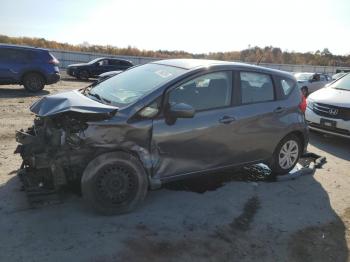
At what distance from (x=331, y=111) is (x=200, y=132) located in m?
4.80

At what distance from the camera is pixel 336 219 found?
5.24 m

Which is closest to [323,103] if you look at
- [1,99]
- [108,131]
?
[108,131]

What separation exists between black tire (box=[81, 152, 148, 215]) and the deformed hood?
1.69ft

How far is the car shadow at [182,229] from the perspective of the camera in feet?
13.4

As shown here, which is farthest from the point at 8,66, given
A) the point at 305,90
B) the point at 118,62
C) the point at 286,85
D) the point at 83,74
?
the point at 305,90

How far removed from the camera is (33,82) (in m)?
15.7

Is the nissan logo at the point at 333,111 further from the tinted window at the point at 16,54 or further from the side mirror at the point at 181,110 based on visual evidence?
the tinted window at the point at 16,54

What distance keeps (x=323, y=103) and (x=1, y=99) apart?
9.55m

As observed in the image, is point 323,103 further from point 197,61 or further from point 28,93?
point 28,93

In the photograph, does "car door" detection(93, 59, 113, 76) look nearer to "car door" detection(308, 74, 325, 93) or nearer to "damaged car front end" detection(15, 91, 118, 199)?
"car door" detection(308, 74, 325, 93)

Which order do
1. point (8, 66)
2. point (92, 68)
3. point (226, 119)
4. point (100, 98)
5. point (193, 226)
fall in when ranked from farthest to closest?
point (92, 68) → point (8, 66) → point (226, 119) → point (100, 98) → point (193, 226)

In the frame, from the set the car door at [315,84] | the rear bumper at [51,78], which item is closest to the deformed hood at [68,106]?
the rear bumper at [51,78]

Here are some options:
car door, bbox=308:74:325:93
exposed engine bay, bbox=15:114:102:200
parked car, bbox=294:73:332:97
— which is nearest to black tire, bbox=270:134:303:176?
exposed engine bay, bbox=15:114:102:200

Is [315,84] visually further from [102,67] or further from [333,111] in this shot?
[333,111]
